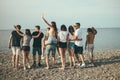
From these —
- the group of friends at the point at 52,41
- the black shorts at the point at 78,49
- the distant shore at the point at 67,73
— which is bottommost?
the distant shore at the point at 67,73

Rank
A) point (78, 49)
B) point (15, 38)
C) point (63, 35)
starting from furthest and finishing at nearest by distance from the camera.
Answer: point (78, 49), point (15, 38), point (63, 35)

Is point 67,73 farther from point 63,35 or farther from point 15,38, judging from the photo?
point 15,38

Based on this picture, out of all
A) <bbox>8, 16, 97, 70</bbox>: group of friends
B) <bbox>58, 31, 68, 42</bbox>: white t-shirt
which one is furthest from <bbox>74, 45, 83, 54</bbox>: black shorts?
<bbox>58, 31, 68, 42</bbox>: white t-shirt

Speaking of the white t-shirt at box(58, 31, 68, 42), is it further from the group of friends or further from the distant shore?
the distant shore

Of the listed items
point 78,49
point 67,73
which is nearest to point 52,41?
point 78,49

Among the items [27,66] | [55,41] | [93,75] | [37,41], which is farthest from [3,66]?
[93,75]

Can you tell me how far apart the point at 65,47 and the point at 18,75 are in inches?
107

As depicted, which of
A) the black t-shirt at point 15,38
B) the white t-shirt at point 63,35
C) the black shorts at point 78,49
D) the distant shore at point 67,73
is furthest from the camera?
the black shorts at point 78,49

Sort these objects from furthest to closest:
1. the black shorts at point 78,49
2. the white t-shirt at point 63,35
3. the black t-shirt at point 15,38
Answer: the black shorts at point 78,49
the black t-shirt at point 15,38
the white t-shirt at point 63,35

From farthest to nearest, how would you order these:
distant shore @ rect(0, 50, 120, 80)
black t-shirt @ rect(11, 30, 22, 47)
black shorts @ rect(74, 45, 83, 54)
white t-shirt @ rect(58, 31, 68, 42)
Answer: black shorts @ rect(74, 45, 83, 54) < black t-shirt @ rect(11, 30, 22, 47) < white t-shirt @ rect(58, 31, 68, 42) < distant shore @ rect(0, 50, 120, 80)

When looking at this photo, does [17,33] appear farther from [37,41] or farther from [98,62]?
[98,62]

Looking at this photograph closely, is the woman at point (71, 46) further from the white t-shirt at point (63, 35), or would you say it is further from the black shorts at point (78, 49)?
the white t-shirt at point (63, 35)

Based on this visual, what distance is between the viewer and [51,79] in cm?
1330

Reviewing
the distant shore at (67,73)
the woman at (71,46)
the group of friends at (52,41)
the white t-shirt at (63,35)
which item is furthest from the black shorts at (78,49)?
the white t-shirt at (63,35)
